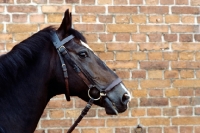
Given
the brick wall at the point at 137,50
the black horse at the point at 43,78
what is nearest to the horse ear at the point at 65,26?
the black horse at the point at 43,78

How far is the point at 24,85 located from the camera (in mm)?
2502

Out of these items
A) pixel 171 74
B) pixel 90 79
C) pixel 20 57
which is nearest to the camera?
pixel 20 57

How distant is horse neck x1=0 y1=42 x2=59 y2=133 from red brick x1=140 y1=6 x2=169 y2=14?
1.69 meters

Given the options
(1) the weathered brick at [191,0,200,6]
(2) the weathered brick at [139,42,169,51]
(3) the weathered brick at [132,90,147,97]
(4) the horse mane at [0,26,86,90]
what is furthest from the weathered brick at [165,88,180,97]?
(4) the horse mane at [0,26,86,90]

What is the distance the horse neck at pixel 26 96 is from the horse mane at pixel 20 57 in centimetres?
2

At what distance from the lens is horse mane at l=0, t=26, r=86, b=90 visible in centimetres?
240

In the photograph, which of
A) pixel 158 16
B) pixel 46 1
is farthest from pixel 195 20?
pixel 46 1

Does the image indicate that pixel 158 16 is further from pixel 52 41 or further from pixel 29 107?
pixel 29 107

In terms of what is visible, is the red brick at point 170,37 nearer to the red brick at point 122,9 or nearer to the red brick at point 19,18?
the red brick at point 122,9

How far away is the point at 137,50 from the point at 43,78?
1.60 m

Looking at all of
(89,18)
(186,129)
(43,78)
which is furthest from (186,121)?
(43,78)

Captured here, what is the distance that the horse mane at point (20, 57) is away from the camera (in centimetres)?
240

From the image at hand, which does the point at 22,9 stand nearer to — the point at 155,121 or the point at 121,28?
the point at 121,28

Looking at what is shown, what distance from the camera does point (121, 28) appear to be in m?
3.88
